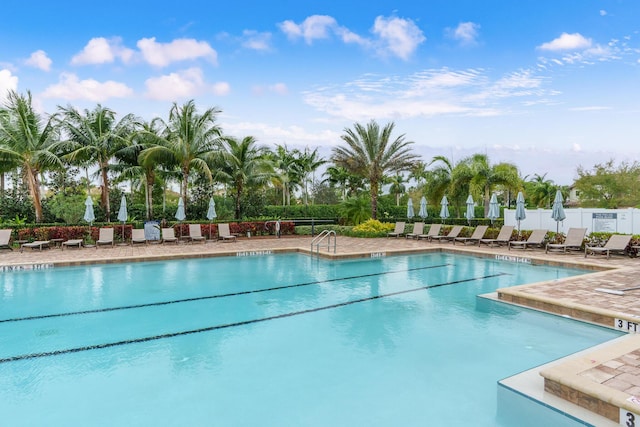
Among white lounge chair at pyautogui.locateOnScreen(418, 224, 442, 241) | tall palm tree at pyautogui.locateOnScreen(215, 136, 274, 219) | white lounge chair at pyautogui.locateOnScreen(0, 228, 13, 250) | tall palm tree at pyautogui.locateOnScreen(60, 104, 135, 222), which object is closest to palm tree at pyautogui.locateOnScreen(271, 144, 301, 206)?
tall palm tree at pyautogui.locateOnScreen(215, 136, 274, 219)

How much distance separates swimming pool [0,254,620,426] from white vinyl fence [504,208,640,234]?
32.5 ft

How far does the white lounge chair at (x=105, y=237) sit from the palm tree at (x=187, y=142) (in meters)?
4.49

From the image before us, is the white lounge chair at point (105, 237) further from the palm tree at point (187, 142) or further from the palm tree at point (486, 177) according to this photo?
the palm tree at point (486, 177)

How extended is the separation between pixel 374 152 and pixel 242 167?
7.60 m

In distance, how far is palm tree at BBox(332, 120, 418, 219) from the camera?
23.0 metres

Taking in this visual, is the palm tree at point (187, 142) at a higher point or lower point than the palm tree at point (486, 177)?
higher

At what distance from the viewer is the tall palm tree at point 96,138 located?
62.2 ft

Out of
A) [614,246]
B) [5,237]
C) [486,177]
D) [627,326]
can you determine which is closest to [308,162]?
[486,177]

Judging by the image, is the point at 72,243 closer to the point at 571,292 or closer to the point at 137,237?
the point at 137,237

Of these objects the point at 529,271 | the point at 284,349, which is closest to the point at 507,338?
the point at 284,349

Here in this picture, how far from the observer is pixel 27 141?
17812mm

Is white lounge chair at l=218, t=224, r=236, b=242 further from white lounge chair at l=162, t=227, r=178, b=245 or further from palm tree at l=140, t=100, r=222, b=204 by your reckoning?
palm tree at l=140, t=100, r=222, b=204

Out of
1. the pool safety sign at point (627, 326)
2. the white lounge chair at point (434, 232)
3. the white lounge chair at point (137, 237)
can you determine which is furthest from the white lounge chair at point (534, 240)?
the white lounge chair at point (137, 237)

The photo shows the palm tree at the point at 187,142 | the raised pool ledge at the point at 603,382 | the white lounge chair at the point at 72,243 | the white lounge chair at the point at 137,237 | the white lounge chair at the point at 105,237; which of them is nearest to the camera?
the raised pool ledge at the point at 603,382
